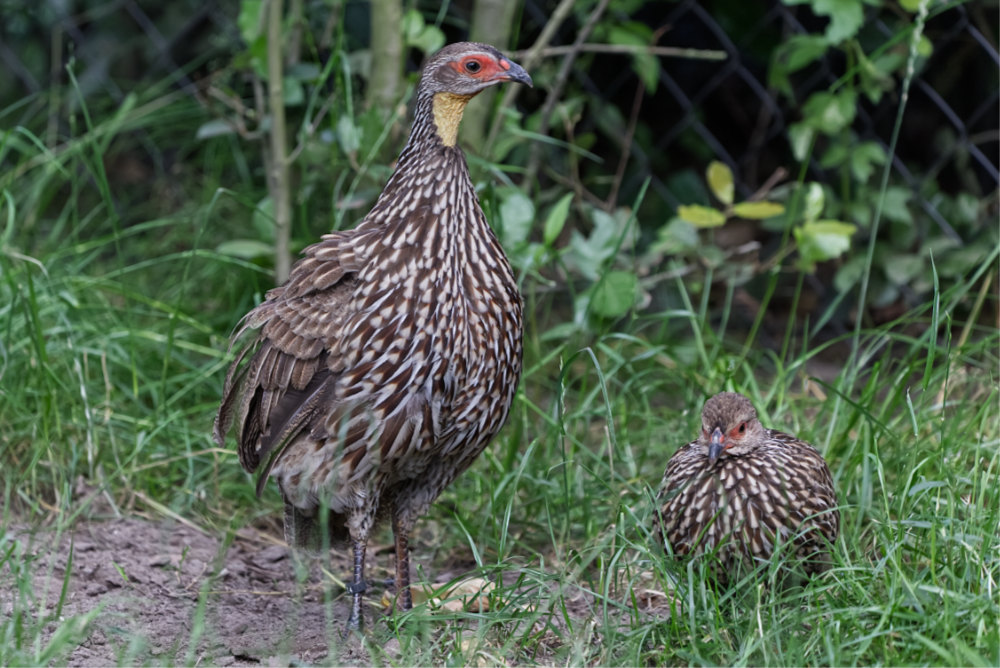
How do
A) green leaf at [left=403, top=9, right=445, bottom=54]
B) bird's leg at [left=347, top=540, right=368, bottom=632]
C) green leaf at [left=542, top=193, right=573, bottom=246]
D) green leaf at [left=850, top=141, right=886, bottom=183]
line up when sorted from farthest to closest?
1. green leaf at [left=850, top=141, right=886, bottom=183]
2. green leaf at [left=403, top=9, right=445, bottom=54]
3. green leaf at [left=542, top=193, right=573, bottom=246]
4. bird's leg at [left=347, top=540, right=368, bottom=632]

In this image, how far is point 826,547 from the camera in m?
2.99

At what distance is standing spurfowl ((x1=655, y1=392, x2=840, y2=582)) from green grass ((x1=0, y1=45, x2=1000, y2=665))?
0.29 feet

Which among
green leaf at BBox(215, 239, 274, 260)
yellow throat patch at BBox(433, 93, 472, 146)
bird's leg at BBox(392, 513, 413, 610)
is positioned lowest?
bird's leg at BBox(392, 513, 413, 610)

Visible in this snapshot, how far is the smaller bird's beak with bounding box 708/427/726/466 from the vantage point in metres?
3.10

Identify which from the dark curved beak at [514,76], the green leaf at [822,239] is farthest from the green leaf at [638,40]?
the dark curved beak at [514,76]

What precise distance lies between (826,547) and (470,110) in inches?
80.7

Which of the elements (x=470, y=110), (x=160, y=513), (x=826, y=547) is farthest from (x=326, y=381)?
(x=470, y=110)

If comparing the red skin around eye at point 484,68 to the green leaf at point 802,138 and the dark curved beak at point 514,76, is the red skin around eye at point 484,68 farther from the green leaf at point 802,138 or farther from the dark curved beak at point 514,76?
the green leaf at point 802,138

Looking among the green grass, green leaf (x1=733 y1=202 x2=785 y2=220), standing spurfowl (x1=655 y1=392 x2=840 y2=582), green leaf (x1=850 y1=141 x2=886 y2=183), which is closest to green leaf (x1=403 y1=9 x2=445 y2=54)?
the green grass

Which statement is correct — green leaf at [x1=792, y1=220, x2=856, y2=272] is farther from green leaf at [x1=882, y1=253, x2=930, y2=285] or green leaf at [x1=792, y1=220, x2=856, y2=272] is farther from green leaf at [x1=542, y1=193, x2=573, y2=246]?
green leaf at [x1=542, y1=193, x2=573, y2=246]

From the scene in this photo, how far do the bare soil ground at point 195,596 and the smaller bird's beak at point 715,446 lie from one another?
0.47 meters

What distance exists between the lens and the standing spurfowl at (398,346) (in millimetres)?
2982

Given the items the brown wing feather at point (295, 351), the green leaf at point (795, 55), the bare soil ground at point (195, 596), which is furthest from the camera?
the green leaf at point (795, 55)

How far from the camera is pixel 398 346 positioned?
296 centimetres
